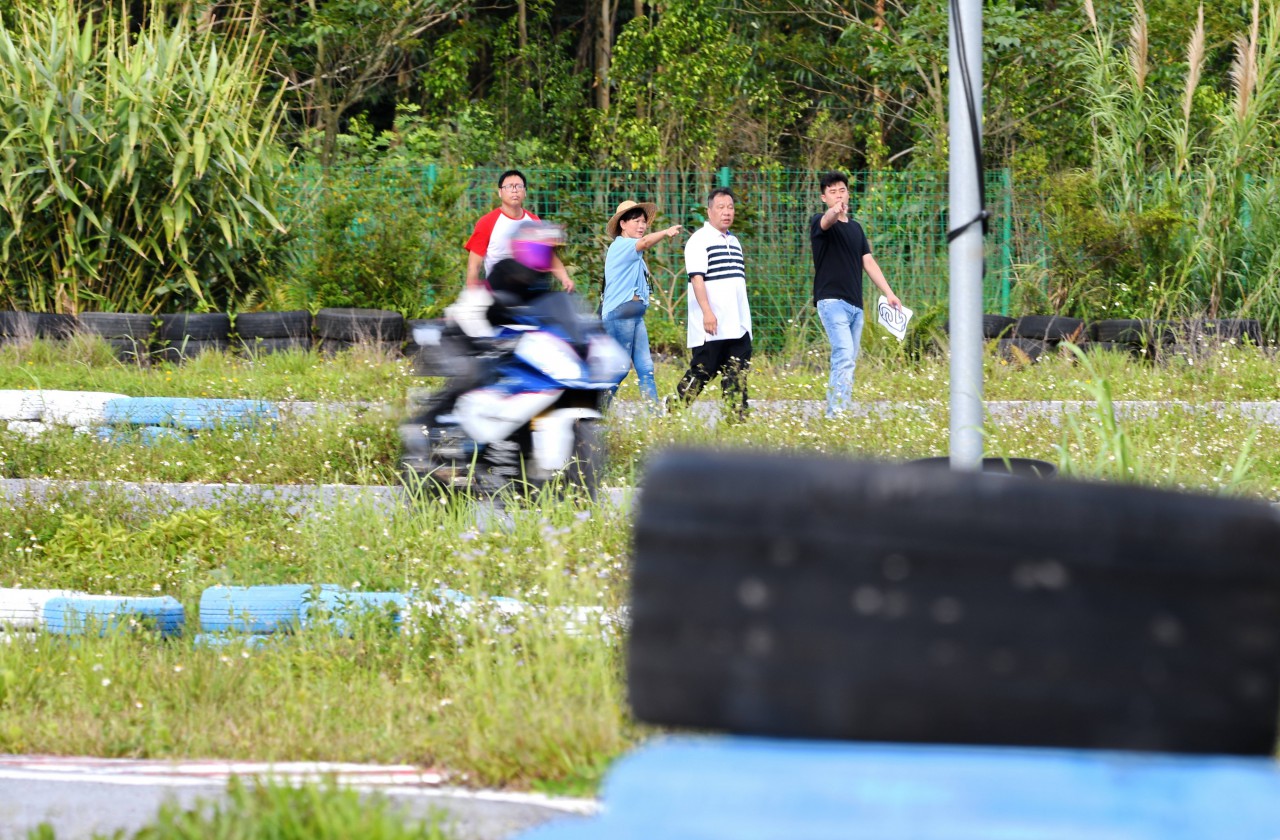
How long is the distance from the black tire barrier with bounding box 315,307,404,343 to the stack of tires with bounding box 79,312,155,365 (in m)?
1.49

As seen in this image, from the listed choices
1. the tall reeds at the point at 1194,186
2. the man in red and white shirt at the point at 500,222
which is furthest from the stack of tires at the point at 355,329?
the tall reeds at the point at 1194,186

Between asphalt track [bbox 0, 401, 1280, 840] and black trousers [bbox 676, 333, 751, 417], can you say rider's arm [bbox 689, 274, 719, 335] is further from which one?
asphalt track [bbox 0, 401, 1280, 840]

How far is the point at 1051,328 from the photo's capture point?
42.4 feet

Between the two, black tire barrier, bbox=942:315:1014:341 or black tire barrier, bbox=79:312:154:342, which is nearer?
black tire barrier, bbox=79:312:154:342

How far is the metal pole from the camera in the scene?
4234 millimetres

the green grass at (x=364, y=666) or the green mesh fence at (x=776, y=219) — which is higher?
the green mesh fence at (x=776, y=219)

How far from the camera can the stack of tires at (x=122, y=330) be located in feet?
39.4

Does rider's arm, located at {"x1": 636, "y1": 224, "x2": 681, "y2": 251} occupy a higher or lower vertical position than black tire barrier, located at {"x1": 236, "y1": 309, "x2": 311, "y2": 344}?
higher

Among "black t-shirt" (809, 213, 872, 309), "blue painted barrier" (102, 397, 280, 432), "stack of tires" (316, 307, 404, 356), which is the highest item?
"black t-shirt" (809, 213, 872, 309)

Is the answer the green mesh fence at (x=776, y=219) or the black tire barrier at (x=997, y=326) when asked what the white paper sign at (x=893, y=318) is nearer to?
the black tire barrier at (x=997, y=326)

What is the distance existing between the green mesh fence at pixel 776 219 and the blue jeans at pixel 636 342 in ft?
16.7

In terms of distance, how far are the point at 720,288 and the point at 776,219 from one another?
6281 millimetres

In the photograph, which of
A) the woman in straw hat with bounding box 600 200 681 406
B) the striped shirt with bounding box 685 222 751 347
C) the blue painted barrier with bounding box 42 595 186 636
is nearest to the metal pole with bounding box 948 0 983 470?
the blue painted barrier with bounding box 42 595 186 636

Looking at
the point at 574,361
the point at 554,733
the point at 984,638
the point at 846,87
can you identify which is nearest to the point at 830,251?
the point at 574,361
